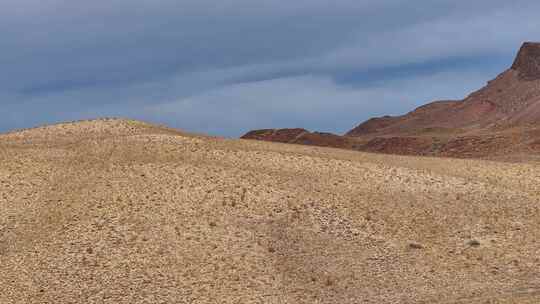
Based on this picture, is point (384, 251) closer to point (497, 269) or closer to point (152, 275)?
point (497, 269)

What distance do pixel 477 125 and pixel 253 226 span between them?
323 ft

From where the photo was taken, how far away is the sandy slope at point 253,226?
2694cm

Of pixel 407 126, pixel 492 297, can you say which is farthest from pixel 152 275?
pixel 407 126

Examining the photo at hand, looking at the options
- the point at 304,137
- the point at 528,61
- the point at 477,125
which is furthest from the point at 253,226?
the point at 528,61

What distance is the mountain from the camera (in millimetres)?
82688

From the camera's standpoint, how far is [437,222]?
33.4 meters

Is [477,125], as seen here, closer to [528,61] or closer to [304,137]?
[528,61]

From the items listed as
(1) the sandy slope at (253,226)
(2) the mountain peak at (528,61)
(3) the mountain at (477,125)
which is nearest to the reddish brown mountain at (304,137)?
(3) the mountain at (477,125)

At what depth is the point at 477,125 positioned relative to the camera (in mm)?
123750

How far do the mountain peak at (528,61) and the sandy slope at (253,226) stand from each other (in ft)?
328

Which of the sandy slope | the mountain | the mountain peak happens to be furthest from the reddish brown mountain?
the sandy slope

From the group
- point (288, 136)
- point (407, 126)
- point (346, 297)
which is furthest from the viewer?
point (407, 126)

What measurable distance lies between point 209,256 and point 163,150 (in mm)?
12758

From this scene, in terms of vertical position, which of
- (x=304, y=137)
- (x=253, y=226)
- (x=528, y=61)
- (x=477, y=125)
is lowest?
(x=253, y=226)
